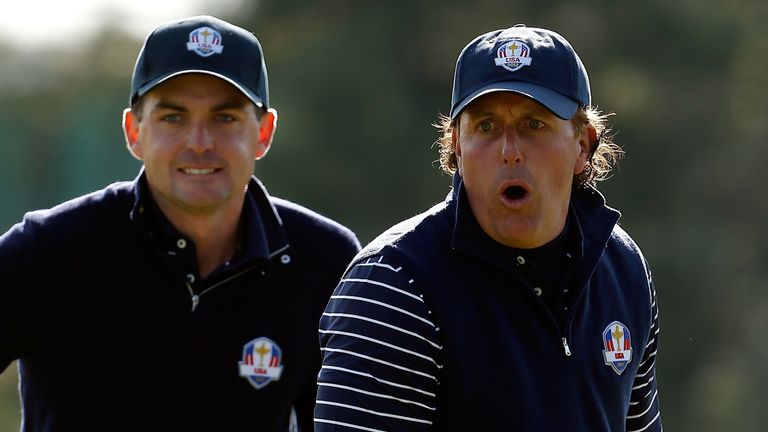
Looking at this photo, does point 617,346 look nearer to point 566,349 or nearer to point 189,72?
point 566,349

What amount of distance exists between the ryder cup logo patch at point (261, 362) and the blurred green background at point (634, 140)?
1446 centimetres

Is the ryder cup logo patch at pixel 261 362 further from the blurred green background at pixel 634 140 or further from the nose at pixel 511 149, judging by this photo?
the blurred green background at pixel 634 140

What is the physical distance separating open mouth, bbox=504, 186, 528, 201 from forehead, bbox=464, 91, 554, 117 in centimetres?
22

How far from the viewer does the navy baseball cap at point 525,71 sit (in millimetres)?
4441

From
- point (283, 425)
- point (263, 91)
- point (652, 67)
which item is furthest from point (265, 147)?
point (652, 67)

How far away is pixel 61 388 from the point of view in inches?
203

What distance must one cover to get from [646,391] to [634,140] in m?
16.4

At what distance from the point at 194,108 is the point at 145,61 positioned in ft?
0.90

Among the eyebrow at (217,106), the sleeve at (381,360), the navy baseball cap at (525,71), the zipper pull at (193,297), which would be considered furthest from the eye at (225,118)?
the sleeve at (381,360)

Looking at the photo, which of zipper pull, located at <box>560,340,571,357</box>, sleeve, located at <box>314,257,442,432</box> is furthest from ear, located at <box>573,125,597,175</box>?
sleeve, located at <box>314,257,442,432</box>

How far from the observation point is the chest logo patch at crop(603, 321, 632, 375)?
4551 mm

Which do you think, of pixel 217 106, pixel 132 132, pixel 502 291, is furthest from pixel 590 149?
pixel 132 132

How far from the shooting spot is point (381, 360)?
412 cm

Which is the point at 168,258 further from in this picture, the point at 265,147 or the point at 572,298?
the point at 572,298
